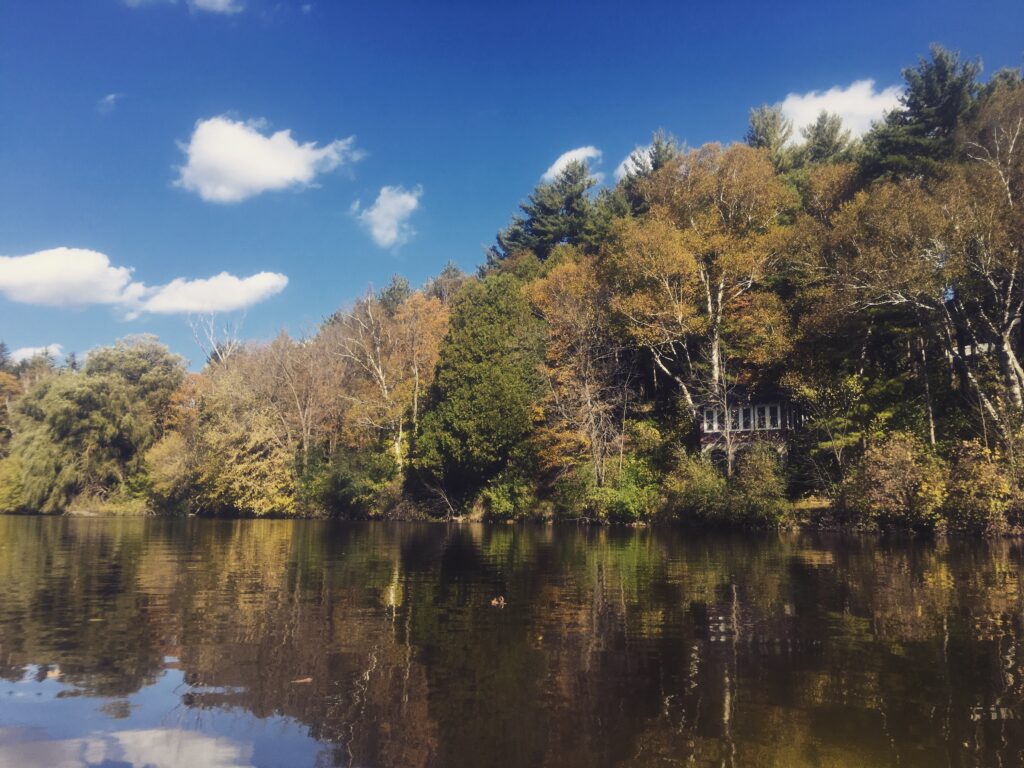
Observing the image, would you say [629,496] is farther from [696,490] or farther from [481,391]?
[481,391]

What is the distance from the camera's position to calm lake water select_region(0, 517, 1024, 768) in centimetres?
612

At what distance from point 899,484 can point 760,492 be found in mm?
6296

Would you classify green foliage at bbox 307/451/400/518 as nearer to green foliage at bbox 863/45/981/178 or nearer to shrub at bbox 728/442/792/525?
shrub at bbox 728/442/792/525

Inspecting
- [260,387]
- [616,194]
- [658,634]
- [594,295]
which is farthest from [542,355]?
[658,634]

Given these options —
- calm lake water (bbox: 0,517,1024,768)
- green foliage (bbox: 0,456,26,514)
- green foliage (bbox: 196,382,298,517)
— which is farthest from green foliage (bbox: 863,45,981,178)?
green foliage (bbox: 0,456,26,514)

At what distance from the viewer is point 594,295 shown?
148 feet

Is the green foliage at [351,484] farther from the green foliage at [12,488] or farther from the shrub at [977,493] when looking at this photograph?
the shrub at [977,493]

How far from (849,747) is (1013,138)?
3444cm

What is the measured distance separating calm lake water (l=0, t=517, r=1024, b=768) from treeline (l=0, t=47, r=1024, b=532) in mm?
16099

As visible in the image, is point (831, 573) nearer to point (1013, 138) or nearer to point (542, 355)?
point (1013, 138)

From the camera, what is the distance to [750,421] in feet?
137

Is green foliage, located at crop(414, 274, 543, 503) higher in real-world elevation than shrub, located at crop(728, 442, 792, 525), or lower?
higher

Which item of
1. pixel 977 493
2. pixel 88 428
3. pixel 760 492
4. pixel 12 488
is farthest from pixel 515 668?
pixel 12 488

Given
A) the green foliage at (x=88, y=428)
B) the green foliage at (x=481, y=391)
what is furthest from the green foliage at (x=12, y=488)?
the green foliage at (x=481, y=391)
